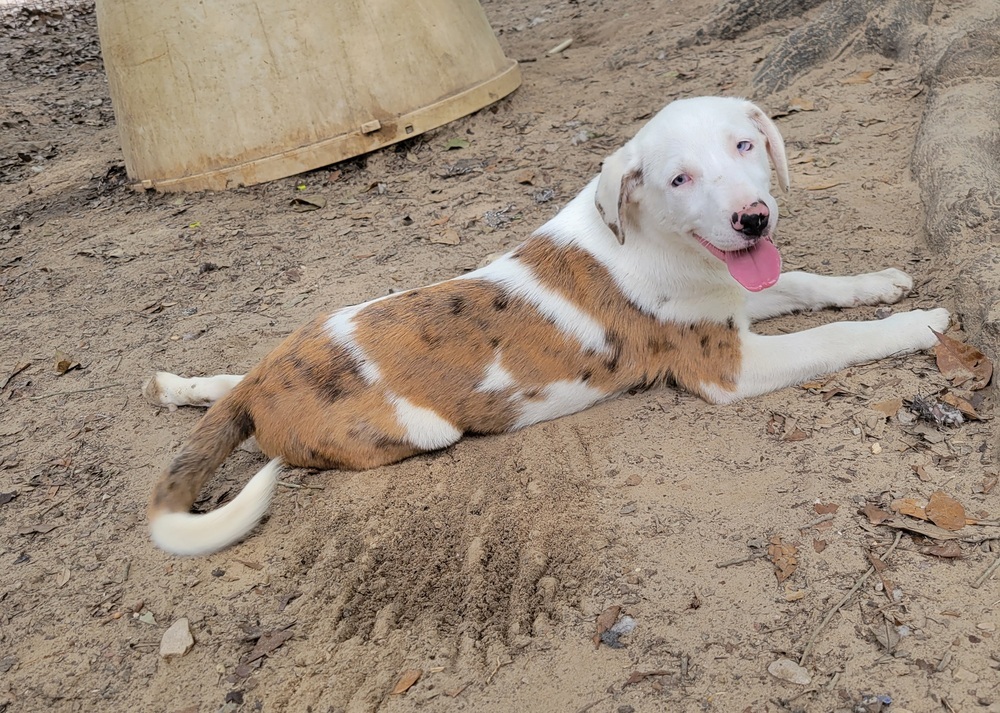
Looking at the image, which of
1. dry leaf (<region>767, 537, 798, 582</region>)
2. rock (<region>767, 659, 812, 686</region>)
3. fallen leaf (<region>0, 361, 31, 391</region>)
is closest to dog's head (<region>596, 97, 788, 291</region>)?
dry leaf (<region>767, 537, 798, 582</region>)

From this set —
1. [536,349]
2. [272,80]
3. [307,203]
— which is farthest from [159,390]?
[272,80]

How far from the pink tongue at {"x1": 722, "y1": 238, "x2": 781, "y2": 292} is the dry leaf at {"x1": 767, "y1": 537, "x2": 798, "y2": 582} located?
0.99 meters

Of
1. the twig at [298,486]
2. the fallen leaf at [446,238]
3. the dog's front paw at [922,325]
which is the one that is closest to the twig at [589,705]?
the twig at [298,486]

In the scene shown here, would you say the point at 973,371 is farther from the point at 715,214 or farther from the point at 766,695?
the point at 766,695

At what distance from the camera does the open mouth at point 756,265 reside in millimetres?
3387

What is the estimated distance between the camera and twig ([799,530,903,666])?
99.7 inches

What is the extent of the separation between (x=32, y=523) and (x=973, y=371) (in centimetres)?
403

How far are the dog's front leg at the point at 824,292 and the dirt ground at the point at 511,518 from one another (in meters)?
0.07

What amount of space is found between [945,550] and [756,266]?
1226 millimetres

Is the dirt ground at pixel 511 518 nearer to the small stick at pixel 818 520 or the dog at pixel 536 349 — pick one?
the small stick at pixel 818 520

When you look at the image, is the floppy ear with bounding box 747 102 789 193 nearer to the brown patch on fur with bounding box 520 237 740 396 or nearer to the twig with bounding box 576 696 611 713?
the brown patch on fur with bounding box 520 237 740 396

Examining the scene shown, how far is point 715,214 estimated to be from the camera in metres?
3.29

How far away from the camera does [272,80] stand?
642 cm

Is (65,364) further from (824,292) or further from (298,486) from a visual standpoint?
(824,292)
